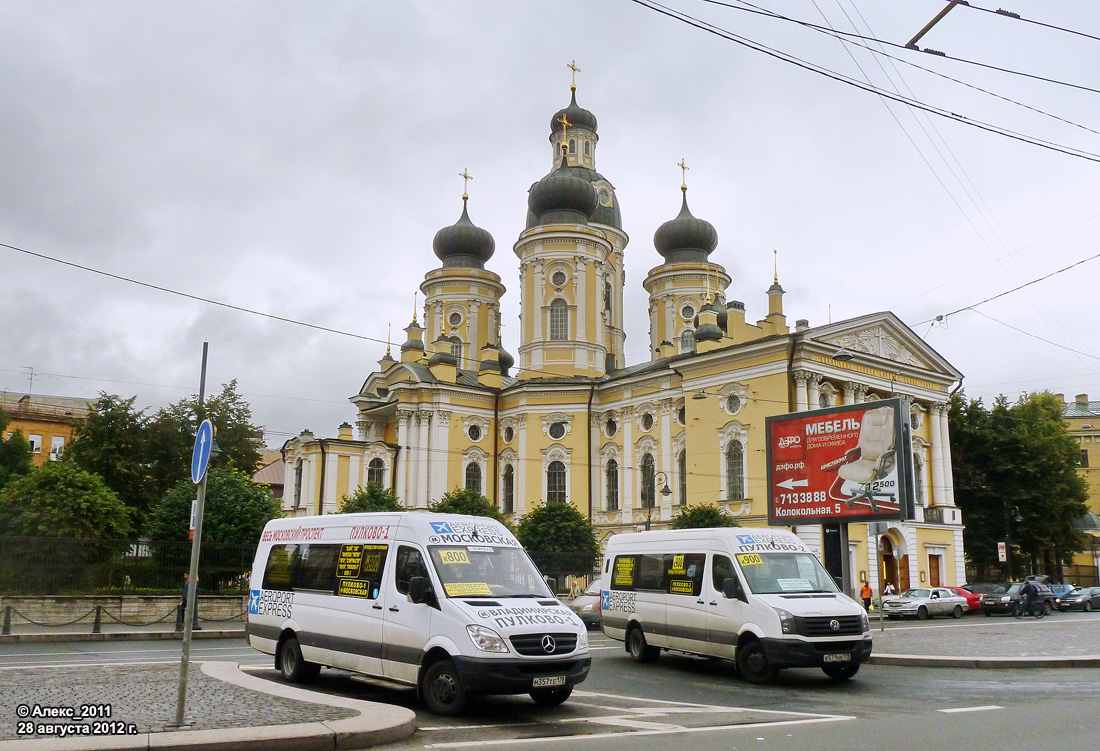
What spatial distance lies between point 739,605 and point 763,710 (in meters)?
3.35

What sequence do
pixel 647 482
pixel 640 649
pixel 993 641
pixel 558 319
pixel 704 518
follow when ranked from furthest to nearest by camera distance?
pixel 558 319 < pixel 647 482 < pixel 704 518 < pixel 993 641 < pixel 640 649

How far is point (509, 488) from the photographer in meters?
51.1

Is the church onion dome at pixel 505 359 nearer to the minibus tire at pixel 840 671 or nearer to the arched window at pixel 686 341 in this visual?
the arched window at pixel 686 341

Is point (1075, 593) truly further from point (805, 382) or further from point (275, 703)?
point (275, 703)

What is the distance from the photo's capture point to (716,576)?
15.5 m

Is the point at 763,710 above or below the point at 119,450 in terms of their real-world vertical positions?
below

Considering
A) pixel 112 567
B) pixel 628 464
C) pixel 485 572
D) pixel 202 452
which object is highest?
pixel 628 464

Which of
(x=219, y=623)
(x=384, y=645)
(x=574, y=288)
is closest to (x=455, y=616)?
(x=384, y=645)

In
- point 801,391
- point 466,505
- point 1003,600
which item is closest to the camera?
point 1003,600

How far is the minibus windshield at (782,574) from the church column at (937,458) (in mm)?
30762

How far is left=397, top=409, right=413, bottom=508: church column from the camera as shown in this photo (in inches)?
1970

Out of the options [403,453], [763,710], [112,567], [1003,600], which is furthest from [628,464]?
[763,710]

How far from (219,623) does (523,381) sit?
2602cm

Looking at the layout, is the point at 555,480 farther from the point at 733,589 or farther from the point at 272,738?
the point at 272,738
